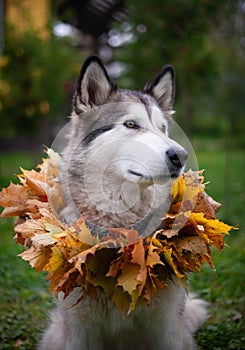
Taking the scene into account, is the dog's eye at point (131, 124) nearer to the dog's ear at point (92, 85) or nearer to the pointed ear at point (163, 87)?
the dog's ear at point (92, 85)

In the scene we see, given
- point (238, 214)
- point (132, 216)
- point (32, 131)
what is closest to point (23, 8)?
point (32, 131)

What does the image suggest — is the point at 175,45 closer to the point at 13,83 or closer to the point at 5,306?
the point at 13,83

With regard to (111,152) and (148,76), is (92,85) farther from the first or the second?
(148,76)

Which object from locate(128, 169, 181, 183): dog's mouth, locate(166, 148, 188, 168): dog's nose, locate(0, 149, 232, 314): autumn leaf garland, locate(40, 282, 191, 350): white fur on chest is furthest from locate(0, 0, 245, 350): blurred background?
locate(166, 148, 188, 168): dog's nose

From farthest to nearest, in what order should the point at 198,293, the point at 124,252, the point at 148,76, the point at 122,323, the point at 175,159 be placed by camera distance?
the point at 148,76 → the point at 198,293 → the point at 122,323 → the point at 175,159 → the point at 124,252

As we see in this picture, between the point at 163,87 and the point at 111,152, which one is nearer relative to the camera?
the point at 111,152

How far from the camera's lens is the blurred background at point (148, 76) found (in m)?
4.30

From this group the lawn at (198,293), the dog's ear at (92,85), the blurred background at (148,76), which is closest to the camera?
the dog's ear at (92,85)

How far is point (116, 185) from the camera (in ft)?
9.61

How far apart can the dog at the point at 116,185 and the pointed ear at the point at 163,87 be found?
0.11 ft

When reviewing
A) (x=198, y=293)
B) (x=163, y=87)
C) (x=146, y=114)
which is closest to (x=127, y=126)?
(x=146, y=114)

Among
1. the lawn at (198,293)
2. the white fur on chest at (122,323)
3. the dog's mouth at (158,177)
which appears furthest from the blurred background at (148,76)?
the dog's mouth at (158,177)

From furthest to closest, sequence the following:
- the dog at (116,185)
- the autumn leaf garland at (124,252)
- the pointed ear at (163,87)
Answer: the pointed ear at (163,87) < the dog at (116,185) < the autumn leaf garland at (124,252)

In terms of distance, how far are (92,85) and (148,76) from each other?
568cm
